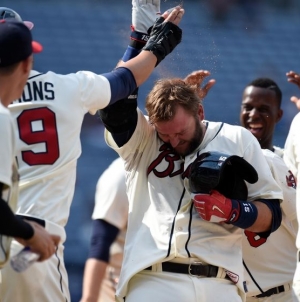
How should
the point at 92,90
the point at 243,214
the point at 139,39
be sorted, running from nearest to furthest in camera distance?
the point at 92,90 < the point at 243,214 < the point at 139,39

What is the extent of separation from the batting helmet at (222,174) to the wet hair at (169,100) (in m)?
0.27

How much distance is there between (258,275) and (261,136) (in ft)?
3.99

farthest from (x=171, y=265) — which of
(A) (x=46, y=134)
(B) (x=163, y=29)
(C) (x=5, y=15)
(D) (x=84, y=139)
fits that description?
(D) (x=84, y=139)

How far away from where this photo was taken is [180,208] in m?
3.87

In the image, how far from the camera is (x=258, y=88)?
5.68 m

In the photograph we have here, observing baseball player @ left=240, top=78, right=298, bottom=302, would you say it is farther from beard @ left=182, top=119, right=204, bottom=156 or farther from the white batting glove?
the white batting glove

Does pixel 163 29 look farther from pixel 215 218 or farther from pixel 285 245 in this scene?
pixel 285 245

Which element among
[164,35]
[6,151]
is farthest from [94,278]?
[6,151]

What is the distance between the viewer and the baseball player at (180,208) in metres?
3.76

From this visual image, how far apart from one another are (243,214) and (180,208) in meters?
0.32

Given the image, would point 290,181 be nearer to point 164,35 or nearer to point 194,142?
point 194,142

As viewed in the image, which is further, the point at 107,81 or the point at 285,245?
the point at 285,245

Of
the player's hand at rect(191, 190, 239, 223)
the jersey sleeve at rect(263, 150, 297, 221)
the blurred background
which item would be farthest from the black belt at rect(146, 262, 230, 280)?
the blurred background

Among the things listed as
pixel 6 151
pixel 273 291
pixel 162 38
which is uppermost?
pixel 162 38
